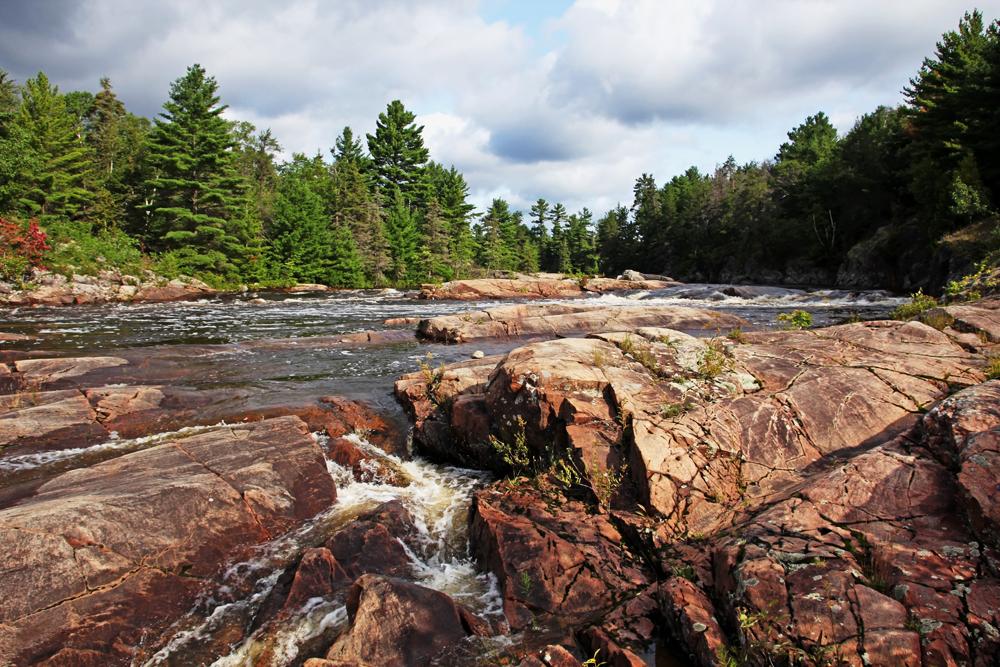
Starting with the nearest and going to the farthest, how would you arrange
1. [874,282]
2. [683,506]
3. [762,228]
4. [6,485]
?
[683,506] → [6,485] → [874,282] → [762,228]

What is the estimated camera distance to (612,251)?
90.6 metres

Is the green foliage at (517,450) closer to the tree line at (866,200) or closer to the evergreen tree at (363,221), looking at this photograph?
the tree line at (866,200)

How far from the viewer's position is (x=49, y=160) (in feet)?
116

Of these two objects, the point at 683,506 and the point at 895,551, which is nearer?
the point at 895,551

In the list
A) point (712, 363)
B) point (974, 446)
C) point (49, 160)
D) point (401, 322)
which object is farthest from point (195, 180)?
point (974, 446)

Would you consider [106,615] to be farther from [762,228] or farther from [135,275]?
[762,228]

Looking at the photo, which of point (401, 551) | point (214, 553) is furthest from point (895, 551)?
point (214, 553)

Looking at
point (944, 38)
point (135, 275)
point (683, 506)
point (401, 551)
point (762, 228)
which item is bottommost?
point (401, 551)

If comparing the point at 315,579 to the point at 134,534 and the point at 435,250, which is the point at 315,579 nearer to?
the point at 134,534

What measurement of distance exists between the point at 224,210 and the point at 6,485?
135 feet

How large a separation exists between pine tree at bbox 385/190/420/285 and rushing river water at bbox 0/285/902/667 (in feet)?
84.5

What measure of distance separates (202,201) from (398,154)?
31342 millimetres

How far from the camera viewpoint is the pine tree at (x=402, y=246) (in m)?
52.8

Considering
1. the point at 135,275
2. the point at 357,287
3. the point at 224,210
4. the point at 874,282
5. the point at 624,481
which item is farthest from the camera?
the point at 357,287
